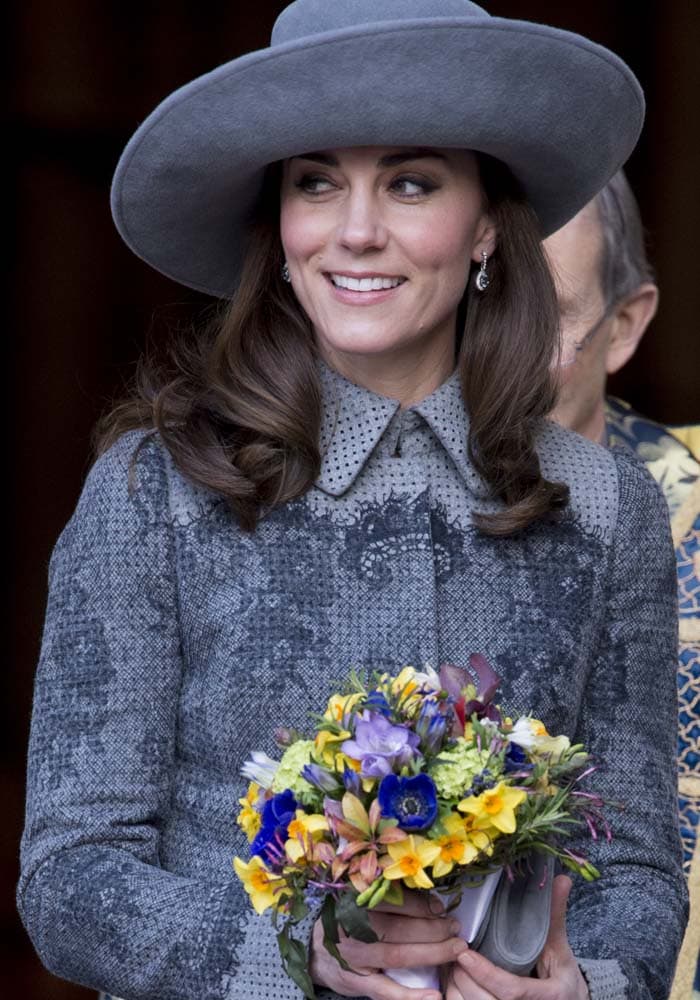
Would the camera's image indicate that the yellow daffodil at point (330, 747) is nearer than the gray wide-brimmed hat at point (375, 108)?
Yes

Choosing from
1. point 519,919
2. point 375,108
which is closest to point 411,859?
point 519,919

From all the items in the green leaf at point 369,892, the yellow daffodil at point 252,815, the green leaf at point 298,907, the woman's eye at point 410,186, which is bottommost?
the green leaf at point 298,907

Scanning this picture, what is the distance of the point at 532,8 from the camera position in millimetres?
5902

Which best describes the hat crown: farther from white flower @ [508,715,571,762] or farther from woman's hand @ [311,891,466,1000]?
woman's hand @ [311,891,466,1000]

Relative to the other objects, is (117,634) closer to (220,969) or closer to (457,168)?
(220,969)

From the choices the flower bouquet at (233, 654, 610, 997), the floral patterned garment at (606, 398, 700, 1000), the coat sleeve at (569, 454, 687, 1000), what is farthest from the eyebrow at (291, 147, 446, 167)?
the floral patterned garment at (606, 398, 700, 1000)

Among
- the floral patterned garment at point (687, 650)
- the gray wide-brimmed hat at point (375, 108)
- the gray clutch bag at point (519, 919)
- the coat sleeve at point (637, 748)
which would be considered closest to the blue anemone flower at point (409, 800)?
the gray clutch bag at point (519, 919)

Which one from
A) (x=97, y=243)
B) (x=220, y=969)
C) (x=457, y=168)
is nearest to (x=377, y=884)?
(x=220, y=969)

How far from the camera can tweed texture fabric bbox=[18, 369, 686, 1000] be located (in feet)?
7.58

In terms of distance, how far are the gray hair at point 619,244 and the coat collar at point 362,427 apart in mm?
1372

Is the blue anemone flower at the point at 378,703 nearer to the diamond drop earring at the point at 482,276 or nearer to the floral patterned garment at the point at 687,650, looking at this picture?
the diamond drop earring at the point at 482,276

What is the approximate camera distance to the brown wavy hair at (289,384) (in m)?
2.49

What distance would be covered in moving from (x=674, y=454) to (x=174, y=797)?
1.56 metres

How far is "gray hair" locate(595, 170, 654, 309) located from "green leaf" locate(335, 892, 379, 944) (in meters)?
2.12
